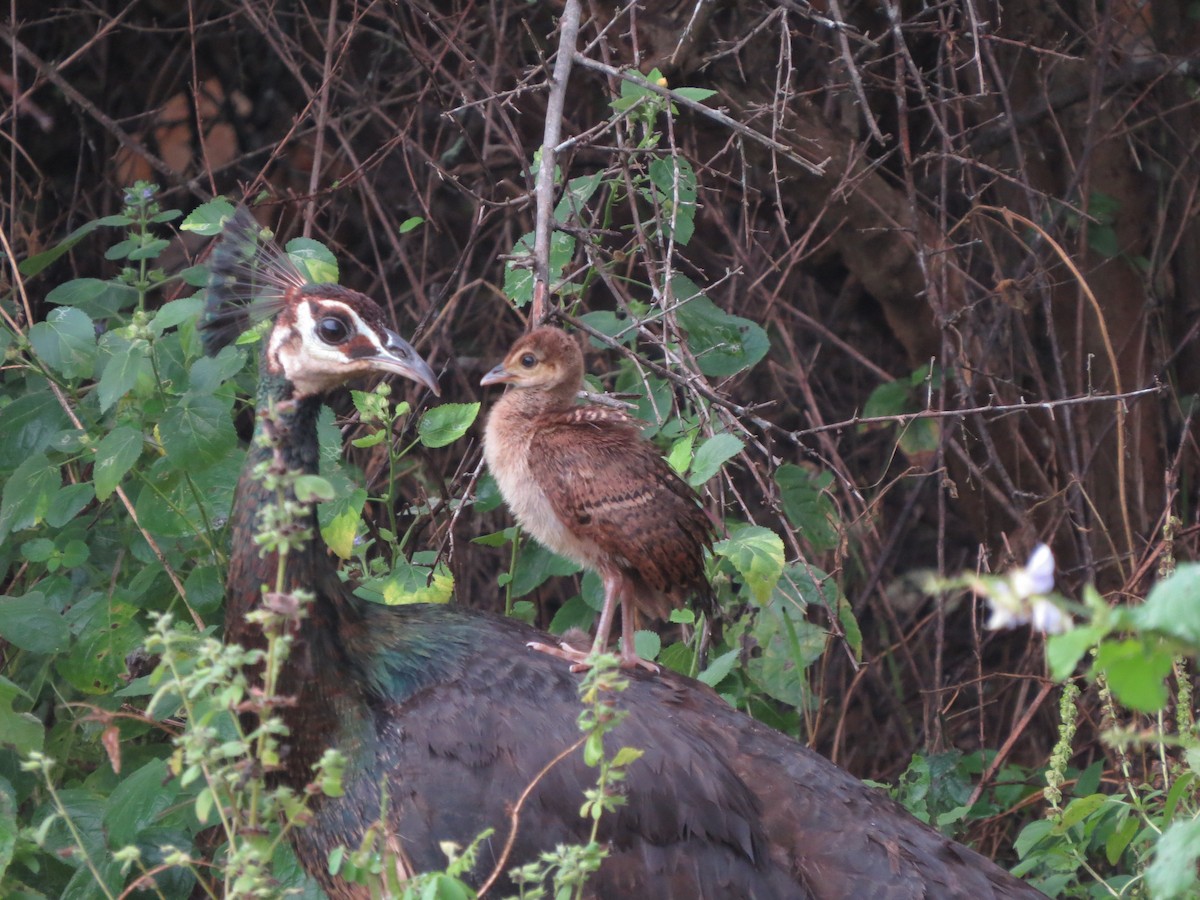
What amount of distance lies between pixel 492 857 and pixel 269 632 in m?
0.97

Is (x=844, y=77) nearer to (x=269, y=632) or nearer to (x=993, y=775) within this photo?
(x=993, y=775)

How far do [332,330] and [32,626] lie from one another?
0.95 m

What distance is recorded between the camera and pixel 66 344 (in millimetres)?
3373

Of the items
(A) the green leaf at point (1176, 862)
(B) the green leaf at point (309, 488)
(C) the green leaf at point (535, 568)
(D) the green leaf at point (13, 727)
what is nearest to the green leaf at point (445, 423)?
(C) the green leaf at point (535, 568)

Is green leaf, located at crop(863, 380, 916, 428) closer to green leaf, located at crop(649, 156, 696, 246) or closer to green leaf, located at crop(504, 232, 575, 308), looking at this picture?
green leaf, located at crop(649, 156, 696, 246)

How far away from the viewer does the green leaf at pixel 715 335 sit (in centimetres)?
369

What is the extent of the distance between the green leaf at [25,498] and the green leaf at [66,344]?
9.8 inches

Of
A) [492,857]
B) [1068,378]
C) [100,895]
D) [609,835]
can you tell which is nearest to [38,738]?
[100,895]

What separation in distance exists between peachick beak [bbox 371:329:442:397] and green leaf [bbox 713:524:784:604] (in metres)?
0.73

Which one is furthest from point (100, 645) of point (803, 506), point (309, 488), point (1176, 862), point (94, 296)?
point (1176, 862)

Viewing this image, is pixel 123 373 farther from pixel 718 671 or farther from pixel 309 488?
pixel 718 671

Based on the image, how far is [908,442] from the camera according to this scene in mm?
4859

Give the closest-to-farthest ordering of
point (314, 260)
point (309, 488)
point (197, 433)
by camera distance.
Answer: point (309, 488), point (197, 433), point (314, 260)

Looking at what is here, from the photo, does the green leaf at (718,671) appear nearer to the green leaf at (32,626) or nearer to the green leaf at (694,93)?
the green leaf at (694,93)
